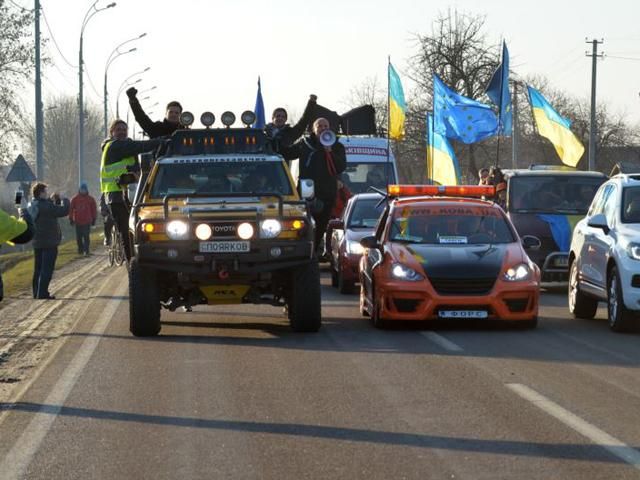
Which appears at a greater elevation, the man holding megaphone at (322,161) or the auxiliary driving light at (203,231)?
the man holding megaphone at (322,161)

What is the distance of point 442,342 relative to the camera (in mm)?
13844

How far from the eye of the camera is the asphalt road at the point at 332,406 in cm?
777

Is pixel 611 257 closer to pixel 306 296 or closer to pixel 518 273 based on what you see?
pixel 518 273

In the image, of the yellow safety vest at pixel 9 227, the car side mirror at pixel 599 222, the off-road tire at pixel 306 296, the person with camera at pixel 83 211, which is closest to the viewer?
the yellow safety vest at pixel 9 227

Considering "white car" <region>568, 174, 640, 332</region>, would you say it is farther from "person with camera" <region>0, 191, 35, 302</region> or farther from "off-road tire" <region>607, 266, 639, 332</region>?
"person with camera" <region>0, 191, 35, 302</region>

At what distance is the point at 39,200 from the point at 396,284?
27.5ft

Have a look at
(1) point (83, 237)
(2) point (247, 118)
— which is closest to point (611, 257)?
(2) point (247, 118)

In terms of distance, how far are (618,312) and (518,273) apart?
110 centimetres

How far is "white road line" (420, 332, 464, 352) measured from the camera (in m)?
13.2

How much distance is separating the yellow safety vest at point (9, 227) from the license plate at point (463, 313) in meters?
5.86

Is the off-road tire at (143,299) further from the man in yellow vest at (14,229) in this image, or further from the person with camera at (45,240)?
the person with camera at (45,240)

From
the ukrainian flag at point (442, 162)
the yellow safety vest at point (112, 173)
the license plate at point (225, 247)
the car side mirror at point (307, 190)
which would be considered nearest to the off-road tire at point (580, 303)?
the car side mirror at point (307, 190)

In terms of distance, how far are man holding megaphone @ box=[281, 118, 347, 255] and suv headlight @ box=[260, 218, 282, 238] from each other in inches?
197

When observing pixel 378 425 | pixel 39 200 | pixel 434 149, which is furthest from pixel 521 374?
pixel 434 149
